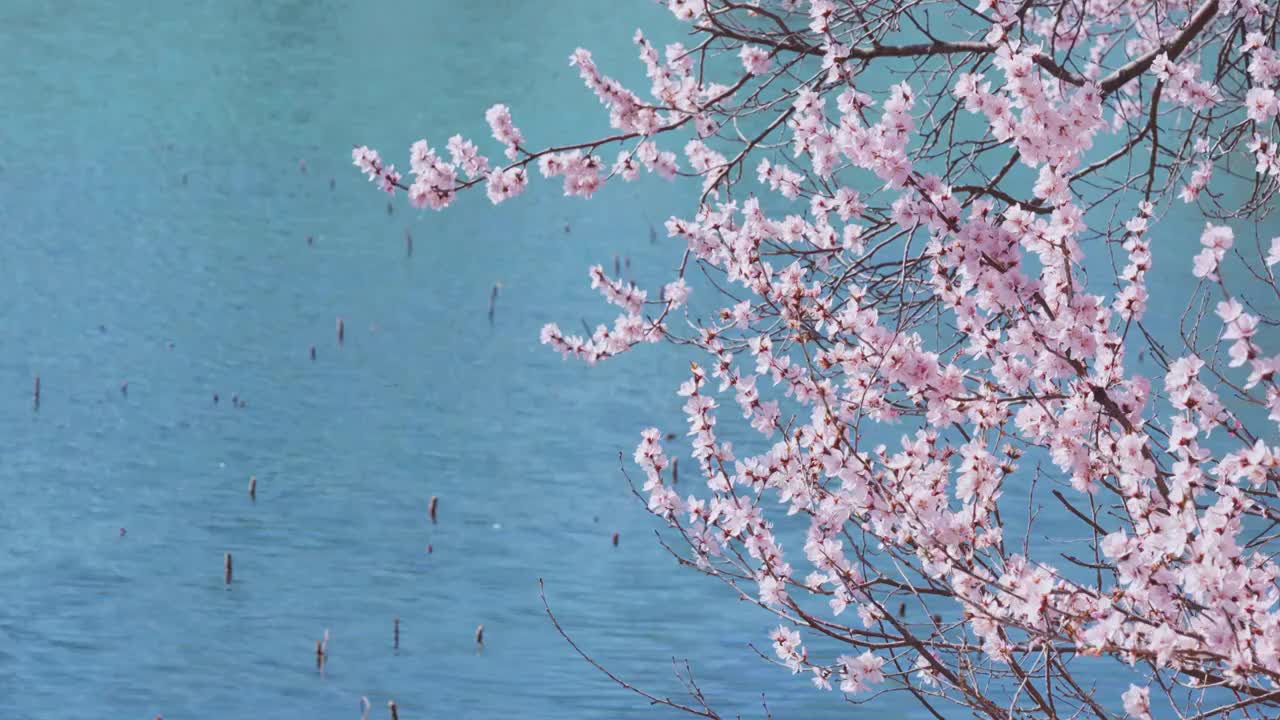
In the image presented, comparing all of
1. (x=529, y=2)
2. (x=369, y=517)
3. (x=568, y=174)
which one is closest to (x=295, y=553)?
(x=369, y=517)

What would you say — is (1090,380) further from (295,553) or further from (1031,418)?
(295,553)

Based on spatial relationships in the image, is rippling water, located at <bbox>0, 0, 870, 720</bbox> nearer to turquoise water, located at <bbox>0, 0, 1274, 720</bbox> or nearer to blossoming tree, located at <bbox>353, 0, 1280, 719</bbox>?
turquoise water, located at <bbox>0, 0, 1274, 720</bbox>

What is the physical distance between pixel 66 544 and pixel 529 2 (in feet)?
148

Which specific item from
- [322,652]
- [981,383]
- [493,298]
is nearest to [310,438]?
[322,652]

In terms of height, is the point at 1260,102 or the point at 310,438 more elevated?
the point at 310,438

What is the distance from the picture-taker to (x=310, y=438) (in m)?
18.2

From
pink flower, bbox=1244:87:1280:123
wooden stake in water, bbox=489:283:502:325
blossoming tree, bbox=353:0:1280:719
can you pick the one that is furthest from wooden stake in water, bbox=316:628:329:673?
wooden stake in water, bbox=489:283:502:325

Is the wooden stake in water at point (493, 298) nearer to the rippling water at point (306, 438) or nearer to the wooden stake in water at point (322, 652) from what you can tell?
the rippling water at point (306, 438)

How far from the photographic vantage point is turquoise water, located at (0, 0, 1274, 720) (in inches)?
523

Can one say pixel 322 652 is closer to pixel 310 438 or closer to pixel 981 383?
pixel 310 438

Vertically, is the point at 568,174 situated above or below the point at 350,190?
below

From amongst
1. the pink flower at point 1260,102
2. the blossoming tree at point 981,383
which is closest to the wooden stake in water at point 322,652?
the blossoming tree at point 981,383

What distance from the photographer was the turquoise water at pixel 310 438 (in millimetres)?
13289

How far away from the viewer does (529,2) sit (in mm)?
57531
